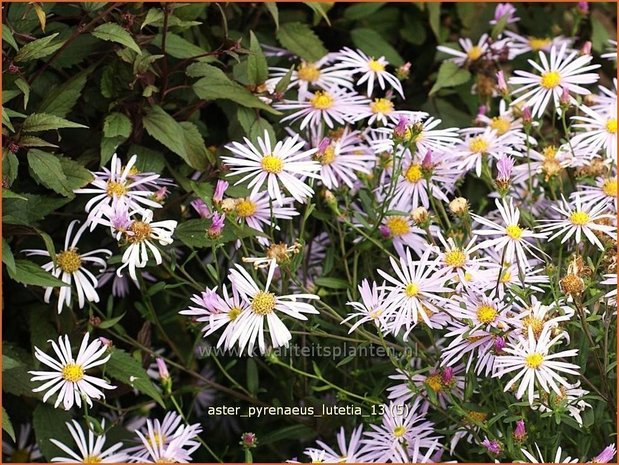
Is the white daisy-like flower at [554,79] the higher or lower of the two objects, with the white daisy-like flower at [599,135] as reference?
higher

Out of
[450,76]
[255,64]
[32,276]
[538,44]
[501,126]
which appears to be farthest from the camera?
[538,44]

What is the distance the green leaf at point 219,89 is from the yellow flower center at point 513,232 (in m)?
0.33

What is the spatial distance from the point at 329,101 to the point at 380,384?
0.39m

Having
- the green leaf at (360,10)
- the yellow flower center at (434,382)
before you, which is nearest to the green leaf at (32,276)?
the yellow flower center at (434,382)

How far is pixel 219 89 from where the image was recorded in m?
1.15

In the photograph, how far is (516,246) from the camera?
3.35ft

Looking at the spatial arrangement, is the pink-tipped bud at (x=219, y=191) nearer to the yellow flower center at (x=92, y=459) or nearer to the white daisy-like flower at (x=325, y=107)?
the white daisy-like flower at (x=325, y=107)

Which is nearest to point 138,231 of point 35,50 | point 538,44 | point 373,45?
point 35,50

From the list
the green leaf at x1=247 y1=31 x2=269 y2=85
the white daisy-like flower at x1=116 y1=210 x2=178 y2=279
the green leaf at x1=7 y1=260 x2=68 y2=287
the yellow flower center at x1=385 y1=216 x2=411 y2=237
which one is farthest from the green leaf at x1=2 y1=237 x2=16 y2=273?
the yellow flower center at x1=385 y1=216 x2=411 y2=237

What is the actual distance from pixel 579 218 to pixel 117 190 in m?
0.55

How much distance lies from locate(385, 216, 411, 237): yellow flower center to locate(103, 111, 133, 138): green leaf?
1.16 ft

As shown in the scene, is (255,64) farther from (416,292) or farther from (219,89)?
(416,292)

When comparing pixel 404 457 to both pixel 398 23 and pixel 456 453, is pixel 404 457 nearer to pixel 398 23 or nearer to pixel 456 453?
pixel 456 453

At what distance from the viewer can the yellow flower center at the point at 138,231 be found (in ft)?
3.28
